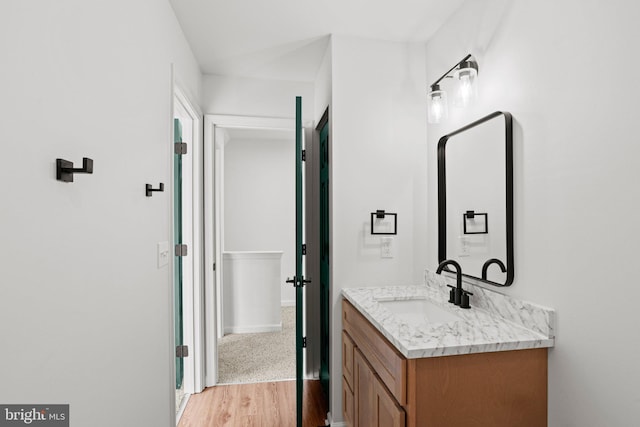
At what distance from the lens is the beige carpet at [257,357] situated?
2775 millimetres

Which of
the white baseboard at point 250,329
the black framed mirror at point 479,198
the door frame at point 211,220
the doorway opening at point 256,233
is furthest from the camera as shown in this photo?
the white baseboard at point 250,329

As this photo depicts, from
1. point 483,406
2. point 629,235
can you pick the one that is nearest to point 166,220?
point 483,406

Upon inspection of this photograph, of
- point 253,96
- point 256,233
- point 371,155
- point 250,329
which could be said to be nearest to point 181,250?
point 253,96

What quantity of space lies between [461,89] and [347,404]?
1825 mm

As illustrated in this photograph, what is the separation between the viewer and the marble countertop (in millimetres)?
1192

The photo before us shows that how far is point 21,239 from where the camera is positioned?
718 mm

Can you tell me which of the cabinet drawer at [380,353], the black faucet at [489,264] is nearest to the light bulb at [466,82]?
the black faucet at [489,264]

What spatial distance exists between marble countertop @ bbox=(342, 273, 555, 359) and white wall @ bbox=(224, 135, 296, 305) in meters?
3.00

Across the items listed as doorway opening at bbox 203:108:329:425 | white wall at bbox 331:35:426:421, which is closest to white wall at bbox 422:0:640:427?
white wall at bbox 331:35:426:421

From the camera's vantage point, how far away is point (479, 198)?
1.64m

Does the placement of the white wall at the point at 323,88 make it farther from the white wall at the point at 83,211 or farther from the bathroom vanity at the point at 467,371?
the bathroom vanity at the point at 467,371

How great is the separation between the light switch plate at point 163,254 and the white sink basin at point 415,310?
1151mm

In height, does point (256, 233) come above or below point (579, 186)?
below

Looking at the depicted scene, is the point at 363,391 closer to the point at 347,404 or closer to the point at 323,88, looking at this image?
the point at 347,404
